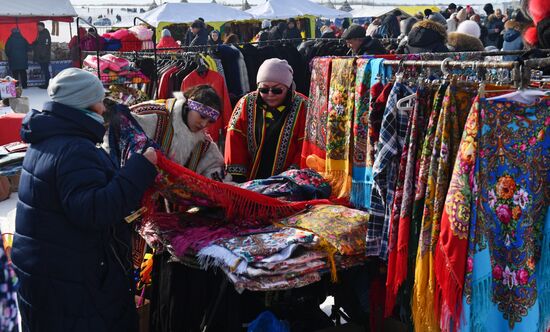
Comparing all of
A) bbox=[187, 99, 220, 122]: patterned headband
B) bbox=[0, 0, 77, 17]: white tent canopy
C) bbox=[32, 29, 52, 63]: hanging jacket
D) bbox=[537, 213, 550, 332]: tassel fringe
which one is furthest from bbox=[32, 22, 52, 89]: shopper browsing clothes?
bbox=[537, 213, 550, 332]: tassel fringe

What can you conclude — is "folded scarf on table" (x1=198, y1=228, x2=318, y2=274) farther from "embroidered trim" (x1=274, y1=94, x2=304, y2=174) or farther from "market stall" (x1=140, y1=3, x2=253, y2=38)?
"market stall" (x1=140, y1=3, x2=253, y2=38)

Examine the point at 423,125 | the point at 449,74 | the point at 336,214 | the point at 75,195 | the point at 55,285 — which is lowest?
the point at 55,285

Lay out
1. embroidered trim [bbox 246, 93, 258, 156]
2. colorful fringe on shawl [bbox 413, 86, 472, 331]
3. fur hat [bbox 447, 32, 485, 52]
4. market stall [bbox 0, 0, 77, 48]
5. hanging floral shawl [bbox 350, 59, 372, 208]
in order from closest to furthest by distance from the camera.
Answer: colorful fringe on shawl [bbox 413, 86, 472, 331]
hanging floral shawl [bbox 350, 59, 372, 208]
embroidered trim [bbox 246, 93, 258, 156]
fur hat [bbox 447, 32, 485, 52]
market stall [bbox 0, 0, 77, 48]

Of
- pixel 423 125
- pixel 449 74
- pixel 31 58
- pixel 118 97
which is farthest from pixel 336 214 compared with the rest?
pixel 31 58

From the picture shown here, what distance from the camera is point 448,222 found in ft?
7.13

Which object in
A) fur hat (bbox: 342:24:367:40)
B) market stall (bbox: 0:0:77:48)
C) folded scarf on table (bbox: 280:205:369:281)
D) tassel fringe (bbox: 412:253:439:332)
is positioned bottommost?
tassel fringe (bbox: 412:253:439:332)

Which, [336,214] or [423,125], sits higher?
[423,125]

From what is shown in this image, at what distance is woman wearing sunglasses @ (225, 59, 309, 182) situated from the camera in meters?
3.71

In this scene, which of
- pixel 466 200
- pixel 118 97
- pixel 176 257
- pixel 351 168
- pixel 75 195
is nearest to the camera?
pixel 466 200

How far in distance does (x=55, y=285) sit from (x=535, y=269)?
1.87 m

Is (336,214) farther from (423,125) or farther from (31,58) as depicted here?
(31,58)

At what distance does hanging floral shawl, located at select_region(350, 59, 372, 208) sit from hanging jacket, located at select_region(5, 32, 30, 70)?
1449 cm

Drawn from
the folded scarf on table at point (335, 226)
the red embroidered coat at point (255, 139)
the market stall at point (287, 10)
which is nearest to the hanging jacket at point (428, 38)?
the red embroidered coat at point (255, 139)

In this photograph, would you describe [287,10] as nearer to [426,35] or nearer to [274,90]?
[426,35]
